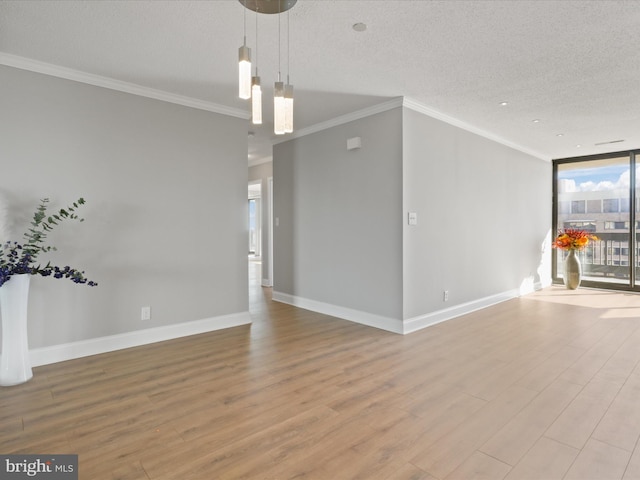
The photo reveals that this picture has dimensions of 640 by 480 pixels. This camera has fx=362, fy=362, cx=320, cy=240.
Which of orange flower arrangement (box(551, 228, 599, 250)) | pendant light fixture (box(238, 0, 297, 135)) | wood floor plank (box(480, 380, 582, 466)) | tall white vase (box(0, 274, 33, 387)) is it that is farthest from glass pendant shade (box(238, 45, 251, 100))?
orange flower arrangement (box(551, 228, 599, 250))

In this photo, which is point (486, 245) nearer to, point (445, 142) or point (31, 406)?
point (445, 142)

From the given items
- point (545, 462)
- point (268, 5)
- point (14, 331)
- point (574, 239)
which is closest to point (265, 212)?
point (14, 331)

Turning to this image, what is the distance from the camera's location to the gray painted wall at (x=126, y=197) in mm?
3078

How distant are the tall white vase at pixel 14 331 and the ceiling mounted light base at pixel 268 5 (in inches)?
99.5

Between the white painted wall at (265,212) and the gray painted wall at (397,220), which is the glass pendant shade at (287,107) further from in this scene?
the white painted wall at (265,212)

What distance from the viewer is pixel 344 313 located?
4.62 meters

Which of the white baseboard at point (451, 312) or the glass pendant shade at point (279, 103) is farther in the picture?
the white baseboard at point (451, 312)

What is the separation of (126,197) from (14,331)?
1.44 metres

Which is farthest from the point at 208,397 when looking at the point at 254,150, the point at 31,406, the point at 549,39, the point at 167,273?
the point at 254,150

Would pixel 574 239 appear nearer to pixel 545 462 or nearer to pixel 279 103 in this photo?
pixel 545 462

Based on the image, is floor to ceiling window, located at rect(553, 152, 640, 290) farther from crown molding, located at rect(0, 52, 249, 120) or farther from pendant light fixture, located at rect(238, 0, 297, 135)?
pendant light fixture, located at rect(238, 0, 297, 135)

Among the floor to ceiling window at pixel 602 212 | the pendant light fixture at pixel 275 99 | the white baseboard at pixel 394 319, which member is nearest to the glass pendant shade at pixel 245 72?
the pendant light fixture at pixel 275 99

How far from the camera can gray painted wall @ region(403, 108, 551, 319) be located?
4.12m

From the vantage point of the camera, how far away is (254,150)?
6465mm
